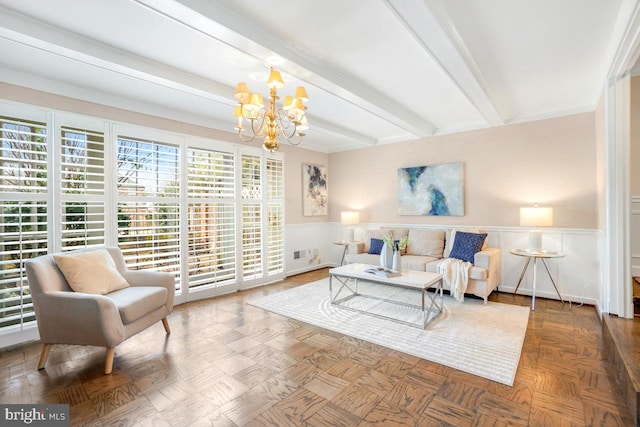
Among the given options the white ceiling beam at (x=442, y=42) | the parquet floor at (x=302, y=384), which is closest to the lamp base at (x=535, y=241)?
the parquet floor at (x=302, y=384)

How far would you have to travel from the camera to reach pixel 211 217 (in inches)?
175

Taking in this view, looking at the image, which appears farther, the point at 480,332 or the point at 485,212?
the point at 485,212

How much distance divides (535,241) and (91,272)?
5.01 metres

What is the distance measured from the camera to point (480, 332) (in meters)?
3.07

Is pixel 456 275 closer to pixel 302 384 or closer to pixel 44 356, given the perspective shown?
pixel 302 384

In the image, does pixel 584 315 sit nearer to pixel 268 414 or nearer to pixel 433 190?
pixel 433 190

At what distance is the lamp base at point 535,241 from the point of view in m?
3.94

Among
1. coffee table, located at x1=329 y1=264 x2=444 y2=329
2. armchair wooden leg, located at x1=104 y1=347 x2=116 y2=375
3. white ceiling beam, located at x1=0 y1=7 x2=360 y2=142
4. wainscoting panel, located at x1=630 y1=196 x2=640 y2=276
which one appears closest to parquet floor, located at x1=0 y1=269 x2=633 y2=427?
armchair wooden leg, located at x1=104 y1=347 x2=116 y2=375

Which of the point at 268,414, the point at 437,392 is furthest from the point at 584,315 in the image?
the point at 268,414

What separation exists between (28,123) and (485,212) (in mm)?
5789

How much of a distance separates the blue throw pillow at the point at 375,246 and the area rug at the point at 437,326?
0.71 meters

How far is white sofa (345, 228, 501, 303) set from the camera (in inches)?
158

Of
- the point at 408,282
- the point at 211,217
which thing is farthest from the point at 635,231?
the point at 211,217

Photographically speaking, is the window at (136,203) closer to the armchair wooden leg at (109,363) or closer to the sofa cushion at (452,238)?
the armchair wooden leg at (109,363)
